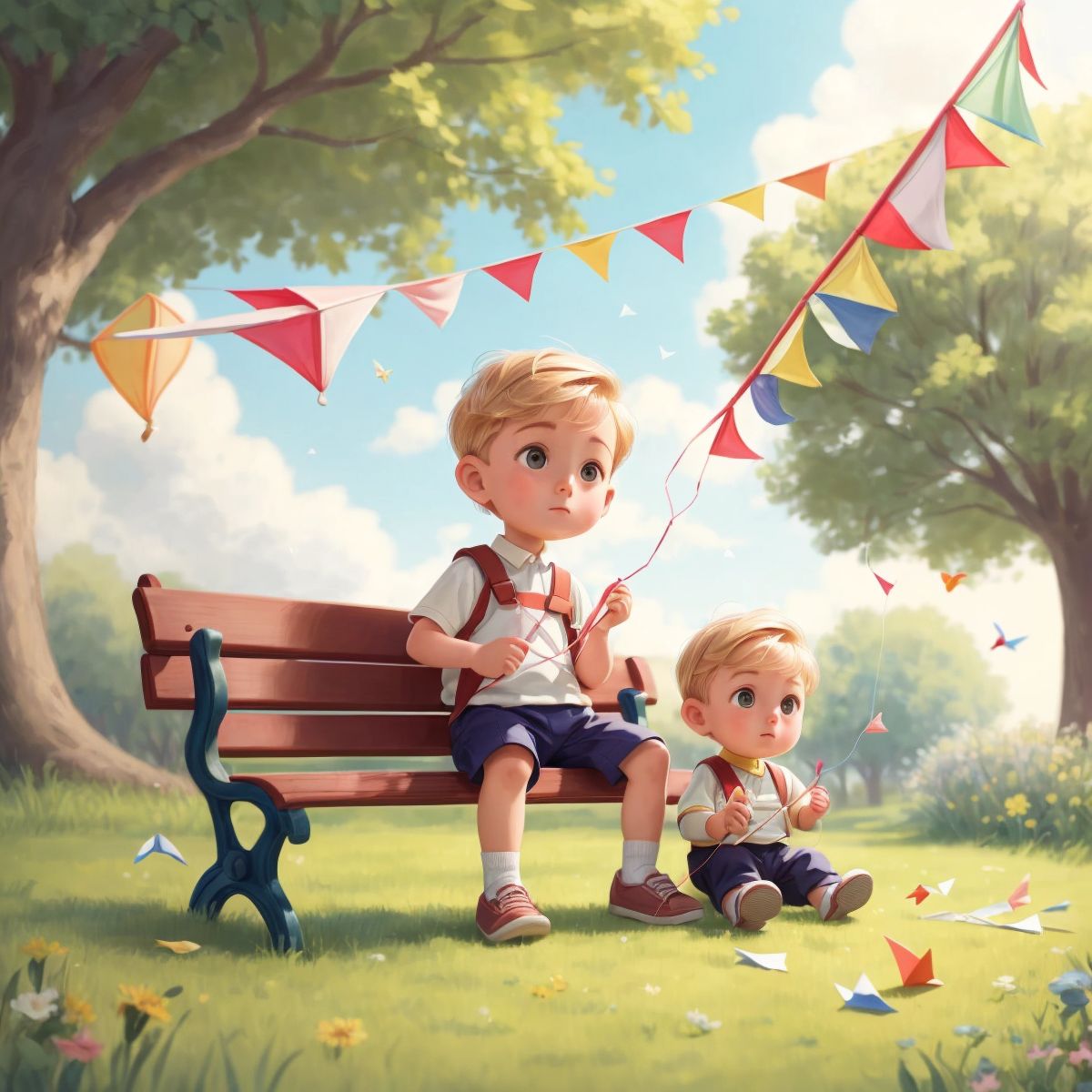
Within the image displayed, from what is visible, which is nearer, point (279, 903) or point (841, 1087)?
point (841, 1087)

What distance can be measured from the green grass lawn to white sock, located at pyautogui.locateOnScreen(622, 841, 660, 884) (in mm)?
141

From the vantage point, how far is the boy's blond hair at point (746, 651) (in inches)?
121

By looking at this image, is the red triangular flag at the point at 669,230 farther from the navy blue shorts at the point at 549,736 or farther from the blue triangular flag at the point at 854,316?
the navy blue shorts at the point at 549,736

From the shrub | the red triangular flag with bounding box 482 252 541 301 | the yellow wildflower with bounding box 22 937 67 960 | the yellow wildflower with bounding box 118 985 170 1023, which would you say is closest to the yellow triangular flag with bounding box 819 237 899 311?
the red triangular flag with bounding box 482 252 541 301

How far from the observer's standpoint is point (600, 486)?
10.1 feet

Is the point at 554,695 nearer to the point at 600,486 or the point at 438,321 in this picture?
the point at 600,486

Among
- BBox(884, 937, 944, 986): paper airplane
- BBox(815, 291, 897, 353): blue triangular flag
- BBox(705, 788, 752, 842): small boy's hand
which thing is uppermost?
BBox(815, 291, 897, 353): blue triangular flag

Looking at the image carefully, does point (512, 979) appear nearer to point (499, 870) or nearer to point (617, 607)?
point (499, 870)

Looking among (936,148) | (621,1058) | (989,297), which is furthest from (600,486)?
(989,297)

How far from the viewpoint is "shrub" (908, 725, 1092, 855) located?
5.13m

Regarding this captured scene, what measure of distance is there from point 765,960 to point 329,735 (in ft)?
4.06

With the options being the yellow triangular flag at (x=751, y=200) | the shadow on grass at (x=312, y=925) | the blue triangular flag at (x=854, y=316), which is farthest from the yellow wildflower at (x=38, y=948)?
the yellow triangular flag at (x=751, y=200)

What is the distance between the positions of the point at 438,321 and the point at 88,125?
325 centimetres

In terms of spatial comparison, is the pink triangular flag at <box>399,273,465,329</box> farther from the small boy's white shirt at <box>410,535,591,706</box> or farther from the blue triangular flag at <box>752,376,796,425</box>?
the blue triangular flag at <box>752,376,796,425</box>
